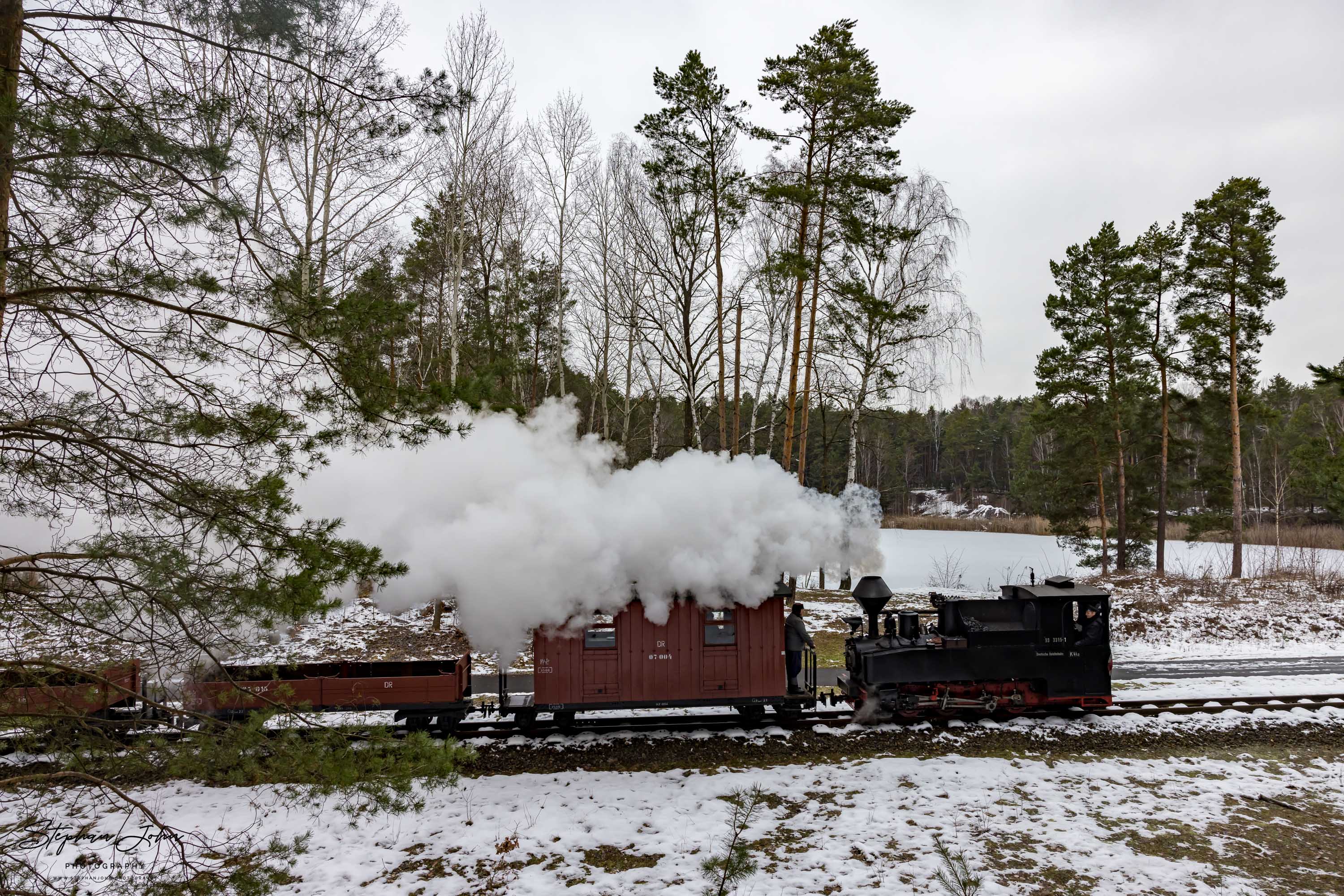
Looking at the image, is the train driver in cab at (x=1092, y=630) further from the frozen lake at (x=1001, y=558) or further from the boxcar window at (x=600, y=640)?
the frozen lake at (x=1001, y=558)

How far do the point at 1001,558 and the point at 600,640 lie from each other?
1331 inches

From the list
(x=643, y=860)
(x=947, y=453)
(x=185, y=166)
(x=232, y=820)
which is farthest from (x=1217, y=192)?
(x=947, y=453)

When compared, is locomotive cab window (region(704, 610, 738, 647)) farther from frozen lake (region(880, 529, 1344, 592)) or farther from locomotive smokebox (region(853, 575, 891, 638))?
frozen lake (region(880, 529, 1344, 592))

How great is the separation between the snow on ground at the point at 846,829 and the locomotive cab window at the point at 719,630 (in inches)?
67.7

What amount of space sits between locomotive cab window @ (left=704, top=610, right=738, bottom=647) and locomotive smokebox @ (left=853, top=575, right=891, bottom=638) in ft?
7.96

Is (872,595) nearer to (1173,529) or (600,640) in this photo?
(600,640)

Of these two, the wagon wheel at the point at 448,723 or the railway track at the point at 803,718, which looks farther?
the railway track at the point at 803,718

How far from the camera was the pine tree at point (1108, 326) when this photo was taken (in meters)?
24.7

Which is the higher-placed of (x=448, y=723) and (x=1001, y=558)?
(x=448, y=723)

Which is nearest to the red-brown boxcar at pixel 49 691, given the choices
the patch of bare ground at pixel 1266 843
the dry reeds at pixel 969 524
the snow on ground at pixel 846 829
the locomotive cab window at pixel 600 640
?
the snow on ground at pixel 846 829

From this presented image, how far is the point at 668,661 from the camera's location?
31.9 ft

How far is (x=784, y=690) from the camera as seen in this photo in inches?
394

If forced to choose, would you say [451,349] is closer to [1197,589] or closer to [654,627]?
[654,627]

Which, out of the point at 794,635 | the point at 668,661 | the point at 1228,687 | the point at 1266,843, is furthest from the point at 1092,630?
the point at 668,661
